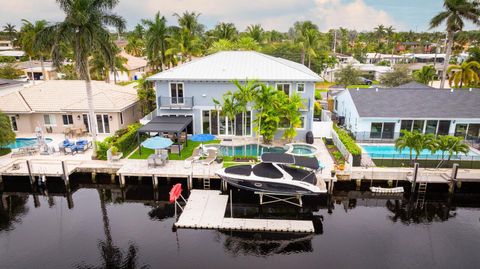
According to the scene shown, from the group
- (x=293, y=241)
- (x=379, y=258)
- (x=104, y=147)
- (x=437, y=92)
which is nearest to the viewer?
(x=379, y=258)

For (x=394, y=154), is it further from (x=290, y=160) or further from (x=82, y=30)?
(x=82, y=30)

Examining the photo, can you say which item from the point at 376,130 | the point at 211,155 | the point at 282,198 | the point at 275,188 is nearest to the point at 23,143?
the point at 211,155

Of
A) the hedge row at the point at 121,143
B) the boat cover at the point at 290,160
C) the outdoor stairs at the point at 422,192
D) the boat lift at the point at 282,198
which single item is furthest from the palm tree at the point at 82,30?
the outdoor stairs at the point at 422,192

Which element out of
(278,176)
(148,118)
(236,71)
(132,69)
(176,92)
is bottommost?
(278,176)

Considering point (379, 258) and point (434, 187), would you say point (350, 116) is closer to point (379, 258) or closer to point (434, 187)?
point (434, 187)

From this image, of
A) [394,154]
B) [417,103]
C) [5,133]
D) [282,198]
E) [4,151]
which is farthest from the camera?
[417,103]

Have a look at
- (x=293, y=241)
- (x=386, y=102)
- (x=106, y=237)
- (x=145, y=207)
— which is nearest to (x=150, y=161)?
(x=145, y=207)
